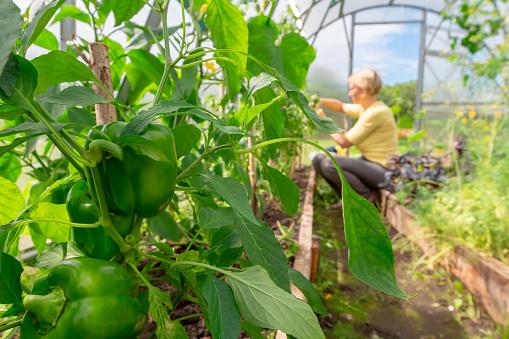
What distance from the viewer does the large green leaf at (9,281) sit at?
325mm

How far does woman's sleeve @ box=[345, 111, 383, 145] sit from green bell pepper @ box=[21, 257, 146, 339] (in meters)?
2.62

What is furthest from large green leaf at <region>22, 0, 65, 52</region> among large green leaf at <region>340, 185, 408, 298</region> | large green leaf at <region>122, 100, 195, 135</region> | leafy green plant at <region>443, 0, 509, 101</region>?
leafy green plant at <region>443, 0, 509, 101</region>

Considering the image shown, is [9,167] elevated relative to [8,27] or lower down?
lower down

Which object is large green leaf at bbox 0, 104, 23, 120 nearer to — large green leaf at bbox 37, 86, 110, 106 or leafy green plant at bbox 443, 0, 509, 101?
large green leaf at bbox 37, 86, 110, 106

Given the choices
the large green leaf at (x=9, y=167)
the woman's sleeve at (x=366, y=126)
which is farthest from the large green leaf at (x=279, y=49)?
the woman's sleeve at (x=366, y=126)

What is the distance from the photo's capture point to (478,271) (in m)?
1.31

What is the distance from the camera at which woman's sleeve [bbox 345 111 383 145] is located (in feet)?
8.93

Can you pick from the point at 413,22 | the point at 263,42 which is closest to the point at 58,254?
the point at 263,42

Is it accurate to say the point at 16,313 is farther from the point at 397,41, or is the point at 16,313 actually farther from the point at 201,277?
the point at 397,41

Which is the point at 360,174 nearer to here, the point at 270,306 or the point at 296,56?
the point at 296,56

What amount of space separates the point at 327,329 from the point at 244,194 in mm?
827

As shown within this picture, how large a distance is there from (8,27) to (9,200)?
0.30 meters

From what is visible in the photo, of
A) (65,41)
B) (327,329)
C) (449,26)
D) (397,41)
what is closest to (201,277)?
(327,329)

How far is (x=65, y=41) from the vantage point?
140 cm
